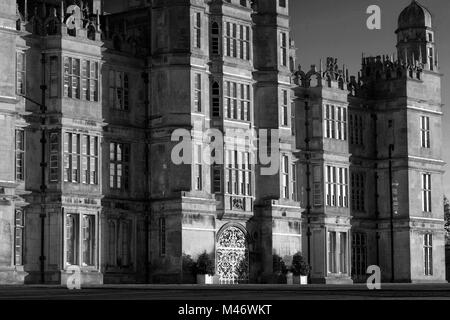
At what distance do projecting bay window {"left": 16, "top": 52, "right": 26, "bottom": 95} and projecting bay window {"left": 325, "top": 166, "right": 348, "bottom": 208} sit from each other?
70.1 ft

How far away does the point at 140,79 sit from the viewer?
6209 centimetres

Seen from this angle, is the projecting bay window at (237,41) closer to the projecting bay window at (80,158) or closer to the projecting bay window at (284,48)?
the projecting bay window at (284,48)

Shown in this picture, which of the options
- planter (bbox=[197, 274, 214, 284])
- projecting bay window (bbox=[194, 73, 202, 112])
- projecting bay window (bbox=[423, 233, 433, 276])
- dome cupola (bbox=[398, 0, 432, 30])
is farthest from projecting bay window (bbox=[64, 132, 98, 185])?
dome cupola (bbox=[398, 0, 432, 30])

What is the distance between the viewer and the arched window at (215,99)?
63.1 metres

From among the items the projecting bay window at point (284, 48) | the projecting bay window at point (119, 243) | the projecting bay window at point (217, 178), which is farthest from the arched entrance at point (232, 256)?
the projecting bay window at point (284, 48)

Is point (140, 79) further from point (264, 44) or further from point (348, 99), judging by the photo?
point (348, 99)

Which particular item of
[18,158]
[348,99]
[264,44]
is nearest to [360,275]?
[348,99]

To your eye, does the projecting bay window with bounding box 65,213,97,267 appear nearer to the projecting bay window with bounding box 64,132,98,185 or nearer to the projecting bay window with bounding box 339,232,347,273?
the projecting bay window with bounding box 64,132,98,185

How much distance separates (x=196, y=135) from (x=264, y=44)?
786 cm

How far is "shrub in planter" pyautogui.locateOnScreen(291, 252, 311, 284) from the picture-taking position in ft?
212

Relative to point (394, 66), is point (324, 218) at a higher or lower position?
lower

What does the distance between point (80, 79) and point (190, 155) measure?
21.4 ft

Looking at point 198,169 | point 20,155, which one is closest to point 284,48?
point 198,169

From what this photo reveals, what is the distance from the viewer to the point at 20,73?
56531mm
